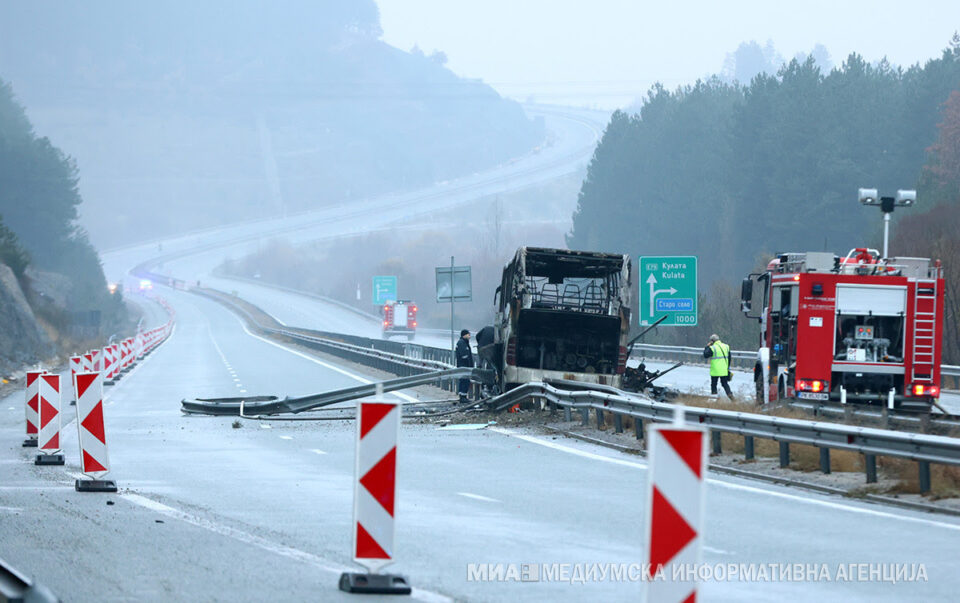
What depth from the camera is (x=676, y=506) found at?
620cm

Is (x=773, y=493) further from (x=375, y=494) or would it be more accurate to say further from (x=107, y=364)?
(x=107, y=364)

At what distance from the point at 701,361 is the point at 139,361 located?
23.3 meters

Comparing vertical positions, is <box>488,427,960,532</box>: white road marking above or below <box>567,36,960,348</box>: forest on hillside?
below

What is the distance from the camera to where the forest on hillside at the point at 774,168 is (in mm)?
79938

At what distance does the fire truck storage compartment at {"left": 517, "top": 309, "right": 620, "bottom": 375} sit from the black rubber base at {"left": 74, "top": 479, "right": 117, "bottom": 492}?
13.1 meters

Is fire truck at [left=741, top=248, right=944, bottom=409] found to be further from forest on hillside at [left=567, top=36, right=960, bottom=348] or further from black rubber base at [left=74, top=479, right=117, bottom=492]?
forest on hillside at [left=567, top=36, right=960, bottom=348]

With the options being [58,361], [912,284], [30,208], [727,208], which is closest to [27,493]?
[912,284]

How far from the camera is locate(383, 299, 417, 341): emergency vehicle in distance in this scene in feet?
307

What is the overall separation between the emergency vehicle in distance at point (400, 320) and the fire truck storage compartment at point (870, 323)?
231 feet

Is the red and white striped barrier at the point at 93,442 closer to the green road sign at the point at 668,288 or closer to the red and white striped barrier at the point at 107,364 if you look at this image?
the green road sign at the point at 668,288

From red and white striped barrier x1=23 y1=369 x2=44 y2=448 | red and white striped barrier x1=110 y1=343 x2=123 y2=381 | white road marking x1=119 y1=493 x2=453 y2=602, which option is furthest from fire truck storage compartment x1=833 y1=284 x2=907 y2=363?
red and white striped barrier x1=110 y1=343 x2=123 y2=381

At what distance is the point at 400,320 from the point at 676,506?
8803 centimetres

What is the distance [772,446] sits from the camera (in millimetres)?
18766

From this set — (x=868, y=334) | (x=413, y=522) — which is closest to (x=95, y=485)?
(x=413, y=522)
